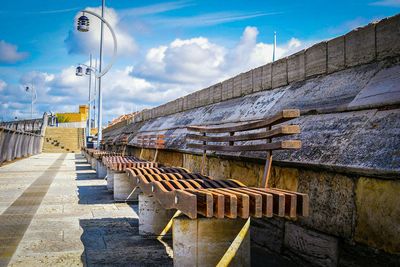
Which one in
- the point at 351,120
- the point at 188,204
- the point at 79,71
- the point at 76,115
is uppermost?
the point at 76,115

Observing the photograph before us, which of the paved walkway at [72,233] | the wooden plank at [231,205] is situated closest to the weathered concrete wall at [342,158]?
the wooden plank at [231,205]

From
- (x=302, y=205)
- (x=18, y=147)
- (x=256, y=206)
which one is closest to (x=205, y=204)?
(x=256, y=206)

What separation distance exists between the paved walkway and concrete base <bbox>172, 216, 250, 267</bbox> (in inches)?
27.7

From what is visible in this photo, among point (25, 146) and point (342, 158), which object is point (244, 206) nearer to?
point (342, 158)

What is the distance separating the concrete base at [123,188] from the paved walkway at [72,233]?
187 millimetres

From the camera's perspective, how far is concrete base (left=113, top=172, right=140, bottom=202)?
22.2 feet

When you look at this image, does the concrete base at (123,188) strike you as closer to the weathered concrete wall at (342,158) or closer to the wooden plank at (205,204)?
the weathered concrete wall at (342,158)

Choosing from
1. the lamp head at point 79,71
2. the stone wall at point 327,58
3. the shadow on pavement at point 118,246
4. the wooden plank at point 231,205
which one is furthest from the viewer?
the lamp head at point 79,71

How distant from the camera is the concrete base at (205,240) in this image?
9.07 feet

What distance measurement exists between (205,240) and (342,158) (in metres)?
1.06

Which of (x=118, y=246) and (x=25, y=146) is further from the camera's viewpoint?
(x=25, y=146)

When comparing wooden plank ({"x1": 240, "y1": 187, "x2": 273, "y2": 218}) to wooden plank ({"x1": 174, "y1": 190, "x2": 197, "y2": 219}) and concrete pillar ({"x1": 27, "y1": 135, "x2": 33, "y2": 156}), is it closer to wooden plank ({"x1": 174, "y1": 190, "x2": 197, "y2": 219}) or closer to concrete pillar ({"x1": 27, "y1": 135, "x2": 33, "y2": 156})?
wooden plank ({"x1": 174, "y1": 190, "x2": 197, "y2": 219})

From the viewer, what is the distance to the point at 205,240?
9.15ft

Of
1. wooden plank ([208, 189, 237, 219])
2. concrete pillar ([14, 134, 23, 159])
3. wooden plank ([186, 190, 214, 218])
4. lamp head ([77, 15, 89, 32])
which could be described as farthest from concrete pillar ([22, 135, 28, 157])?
wooden plank ([208, 189, 237, 219])
